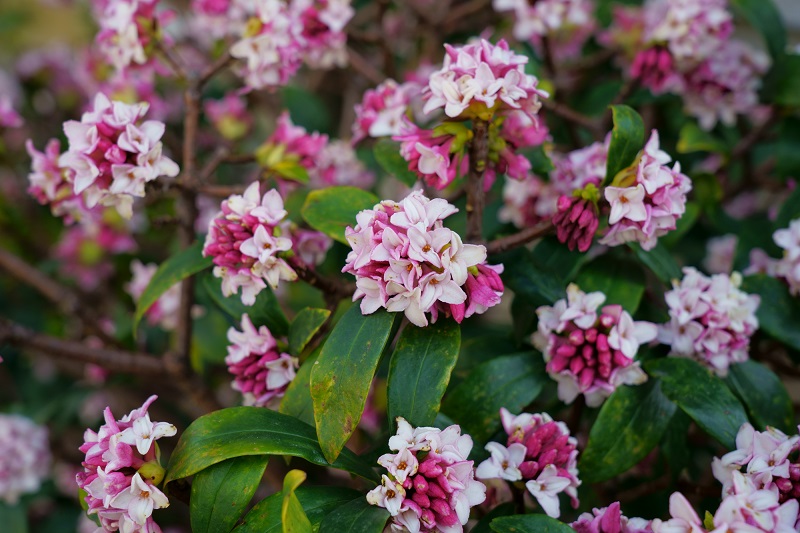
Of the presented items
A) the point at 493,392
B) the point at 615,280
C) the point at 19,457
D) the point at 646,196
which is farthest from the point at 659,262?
the point at 19,457

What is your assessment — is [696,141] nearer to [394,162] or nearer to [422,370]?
[394,162]

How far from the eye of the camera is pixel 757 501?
658 mm

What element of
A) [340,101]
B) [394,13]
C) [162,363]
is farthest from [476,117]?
[340,101]

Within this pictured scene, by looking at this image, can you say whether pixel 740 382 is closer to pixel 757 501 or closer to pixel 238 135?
pixel 757 501

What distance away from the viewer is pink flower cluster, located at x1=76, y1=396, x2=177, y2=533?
2.22ft

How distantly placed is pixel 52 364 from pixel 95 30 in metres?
1.00

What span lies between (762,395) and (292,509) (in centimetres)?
60

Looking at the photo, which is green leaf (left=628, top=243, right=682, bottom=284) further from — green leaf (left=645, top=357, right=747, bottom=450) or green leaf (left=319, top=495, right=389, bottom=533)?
green leaf (left=319, top=495, right=389, bottom=533)

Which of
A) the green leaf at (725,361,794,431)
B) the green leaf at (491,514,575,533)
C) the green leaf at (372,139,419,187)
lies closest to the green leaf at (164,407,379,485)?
the green leaf at (491,514,575,533)

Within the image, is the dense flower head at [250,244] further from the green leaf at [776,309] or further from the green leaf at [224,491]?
the green leaf at [776,309]

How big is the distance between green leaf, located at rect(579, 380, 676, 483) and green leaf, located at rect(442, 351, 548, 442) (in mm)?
81

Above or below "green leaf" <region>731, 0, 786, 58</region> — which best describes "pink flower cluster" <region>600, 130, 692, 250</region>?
above

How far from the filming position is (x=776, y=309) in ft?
3.13

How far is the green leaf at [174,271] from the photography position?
35.0 inches
